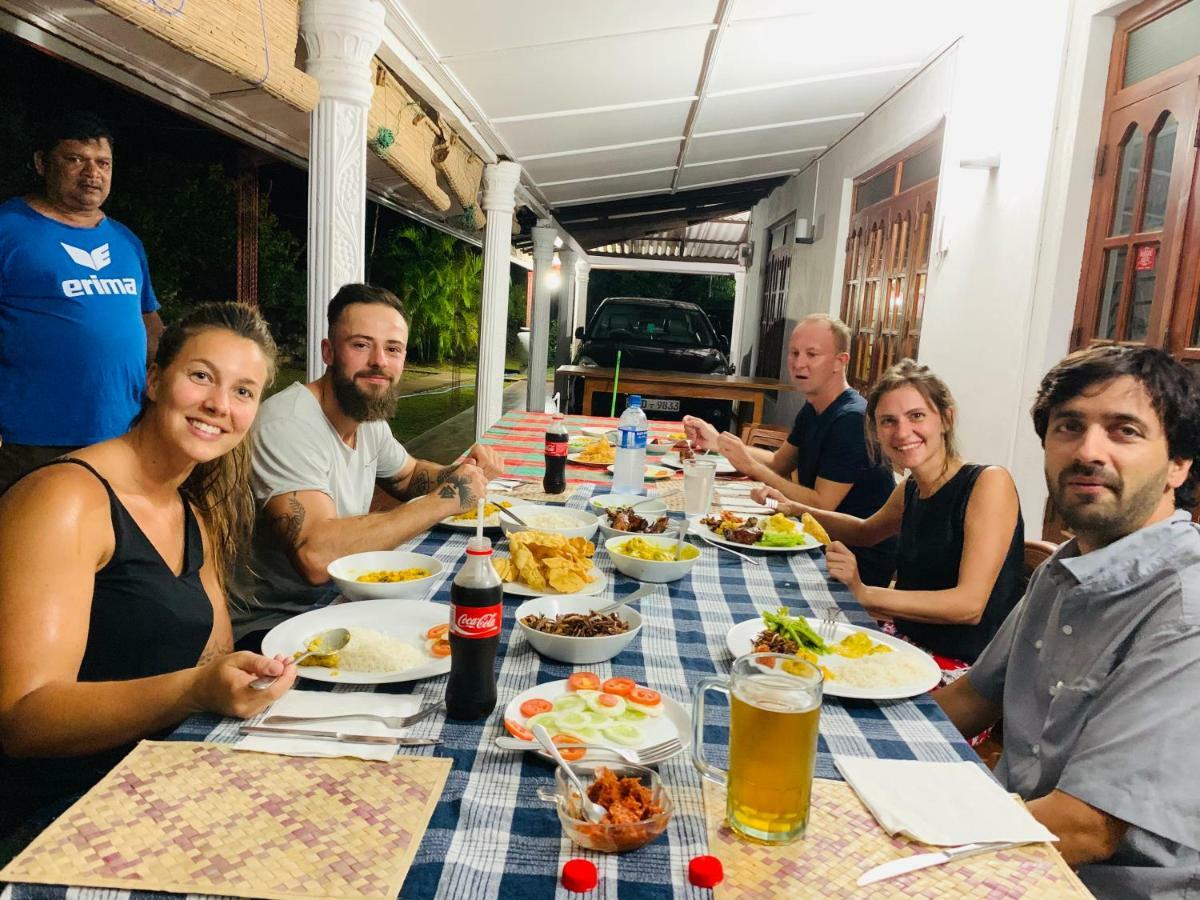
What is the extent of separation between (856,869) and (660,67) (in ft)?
16.1

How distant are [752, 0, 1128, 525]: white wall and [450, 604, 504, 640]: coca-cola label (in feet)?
11.0

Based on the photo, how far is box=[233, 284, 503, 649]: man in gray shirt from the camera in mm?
2127

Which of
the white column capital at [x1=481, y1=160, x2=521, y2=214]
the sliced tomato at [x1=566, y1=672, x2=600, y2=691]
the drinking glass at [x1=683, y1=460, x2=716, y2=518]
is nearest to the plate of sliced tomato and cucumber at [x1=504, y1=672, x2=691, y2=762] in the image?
the sliced tomato at [x1=566, y1=672, x2=600, y2=691]

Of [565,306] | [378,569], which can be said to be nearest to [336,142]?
[378,569]

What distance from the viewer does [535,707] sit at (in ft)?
4.02

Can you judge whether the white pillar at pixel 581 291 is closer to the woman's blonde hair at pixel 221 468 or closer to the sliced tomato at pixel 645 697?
the woman's blonde hair at pixel 221 468

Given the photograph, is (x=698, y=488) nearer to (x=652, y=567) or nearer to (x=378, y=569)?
(x=652, y=567)

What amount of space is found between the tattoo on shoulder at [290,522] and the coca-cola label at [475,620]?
109cm

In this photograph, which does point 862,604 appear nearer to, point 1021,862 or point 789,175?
point 1021,862

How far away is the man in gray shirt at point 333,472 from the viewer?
6.98 ft

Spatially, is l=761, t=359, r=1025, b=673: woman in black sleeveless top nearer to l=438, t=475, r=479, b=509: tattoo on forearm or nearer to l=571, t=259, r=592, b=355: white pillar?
l=438, t=475, r=479, b=509: tattoo on forearm

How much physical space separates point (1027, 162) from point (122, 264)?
4.13 meters

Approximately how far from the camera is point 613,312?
9.41m

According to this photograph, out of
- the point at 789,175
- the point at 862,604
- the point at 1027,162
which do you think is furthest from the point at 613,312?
the point at 862,604
